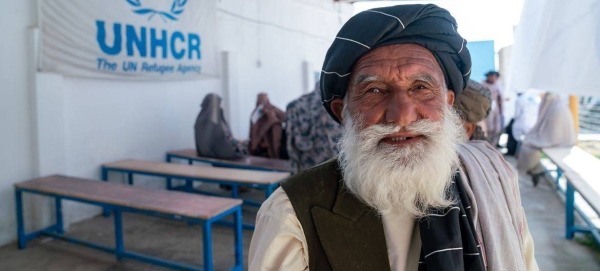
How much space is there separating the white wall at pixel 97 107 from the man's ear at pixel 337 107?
3674 mm

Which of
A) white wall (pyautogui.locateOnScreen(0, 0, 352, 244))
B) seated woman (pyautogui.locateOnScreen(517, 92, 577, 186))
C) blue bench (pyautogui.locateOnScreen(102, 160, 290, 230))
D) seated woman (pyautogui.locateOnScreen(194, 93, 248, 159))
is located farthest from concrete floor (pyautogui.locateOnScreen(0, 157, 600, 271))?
seated woman (pyautogui.locateOnScreen(517, 92, 577, 186))

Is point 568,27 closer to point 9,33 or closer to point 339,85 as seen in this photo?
point 339,85

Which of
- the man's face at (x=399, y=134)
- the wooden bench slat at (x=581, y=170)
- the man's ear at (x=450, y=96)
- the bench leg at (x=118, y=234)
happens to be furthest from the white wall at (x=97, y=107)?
the wooden bench slat at (x=581, y=170)

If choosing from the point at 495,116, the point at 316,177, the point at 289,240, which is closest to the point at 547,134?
the point at 495,116

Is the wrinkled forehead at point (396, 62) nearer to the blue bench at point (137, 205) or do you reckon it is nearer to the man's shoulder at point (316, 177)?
the man's shoulder at point (316, 177)

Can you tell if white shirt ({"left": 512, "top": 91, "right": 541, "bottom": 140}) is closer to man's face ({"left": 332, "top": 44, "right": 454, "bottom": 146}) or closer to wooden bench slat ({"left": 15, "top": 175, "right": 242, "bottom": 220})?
wooden bench slat ({"left": 15, "top": 175, "right": 242, "bottom": 220})

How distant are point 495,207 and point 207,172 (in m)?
3.31

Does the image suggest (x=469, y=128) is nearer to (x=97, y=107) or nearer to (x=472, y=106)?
(x=472, y=106)

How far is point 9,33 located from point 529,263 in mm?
4427

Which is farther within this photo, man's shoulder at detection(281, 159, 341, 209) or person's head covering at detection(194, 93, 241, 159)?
person's head covering at detection(194, 93, 241, 159)

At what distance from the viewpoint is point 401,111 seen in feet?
3.58

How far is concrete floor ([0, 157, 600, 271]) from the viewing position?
3.41m

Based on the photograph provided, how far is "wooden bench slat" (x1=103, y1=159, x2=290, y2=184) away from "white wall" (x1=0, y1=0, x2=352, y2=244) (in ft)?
1.46

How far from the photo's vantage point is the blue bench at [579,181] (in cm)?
322
